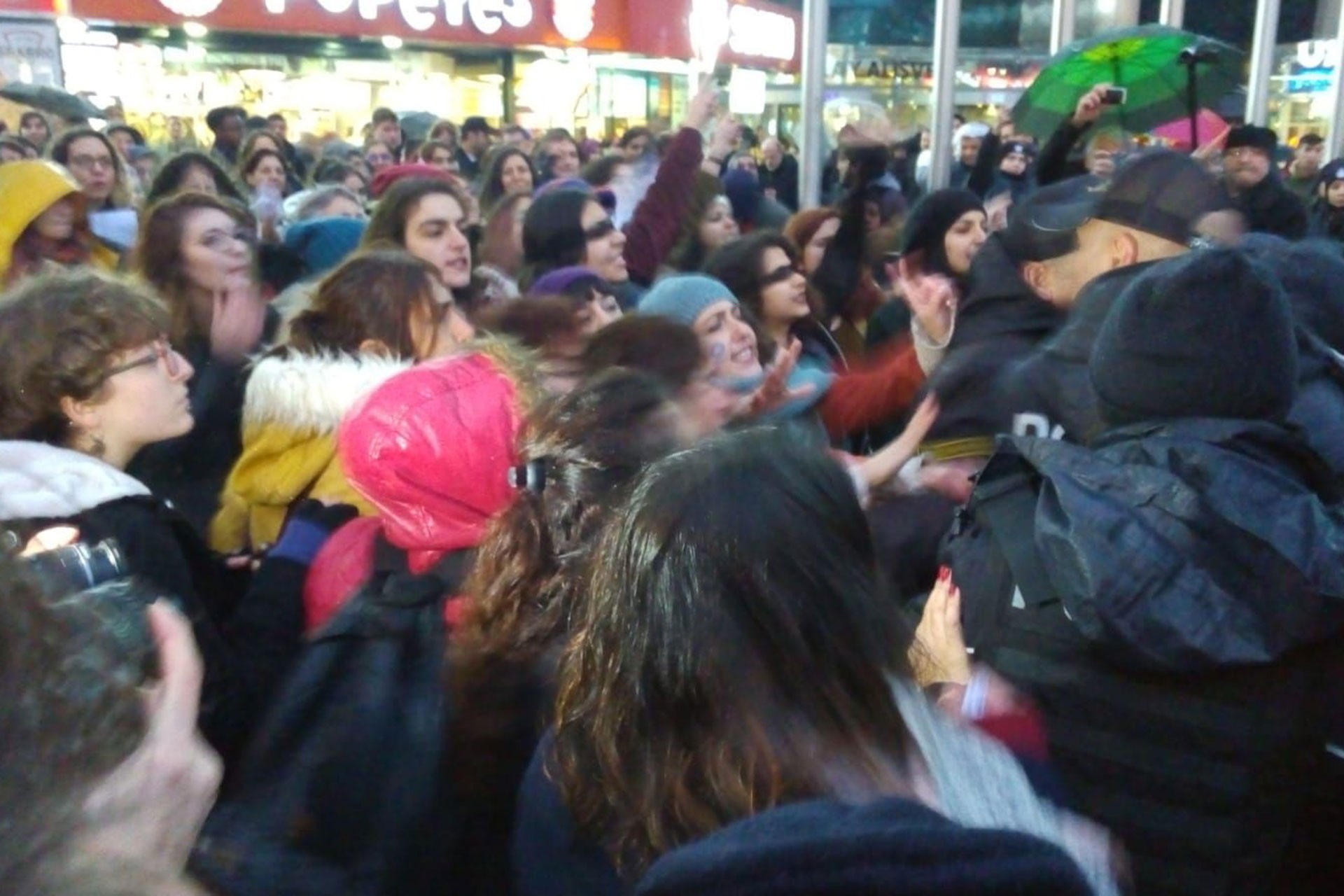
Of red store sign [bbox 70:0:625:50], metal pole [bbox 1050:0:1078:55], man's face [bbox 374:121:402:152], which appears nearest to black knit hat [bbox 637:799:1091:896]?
metal pole [bbox 1050:0:1078:55]

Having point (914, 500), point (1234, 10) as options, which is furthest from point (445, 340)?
point (1234, 10)

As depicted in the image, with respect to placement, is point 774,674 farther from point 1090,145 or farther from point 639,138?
point 639,138

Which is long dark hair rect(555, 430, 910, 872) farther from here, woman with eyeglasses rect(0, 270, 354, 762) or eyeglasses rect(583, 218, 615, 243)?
eyeglasses rect(583, 218, 615, 243)

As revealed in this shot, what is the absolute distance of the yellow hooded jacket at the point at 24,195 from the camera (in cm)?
381

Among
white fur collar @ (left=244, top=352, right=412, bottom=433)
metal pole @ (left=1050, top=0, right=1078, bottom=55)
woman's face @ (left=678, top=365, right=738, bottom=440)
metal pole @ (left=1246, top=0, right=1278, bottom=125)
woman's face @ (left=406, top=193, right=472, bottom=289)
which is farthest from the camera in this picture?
metal pole @ (left=1246, top=0, right=1278, bottom=125)

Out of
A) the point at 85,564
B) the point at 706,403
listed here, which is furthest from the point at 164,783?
the point at 706,403

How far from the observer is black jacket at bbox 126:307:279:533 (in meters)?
2.95

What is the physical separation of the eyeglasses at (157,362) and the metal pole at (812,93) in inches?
151

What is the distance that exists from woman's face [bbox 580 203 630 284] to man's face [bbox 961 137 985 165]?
6342 millimetres

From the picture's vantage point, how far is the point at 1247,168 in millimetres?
5902

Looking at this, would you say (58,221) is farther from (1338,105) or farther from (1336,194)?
(1338,105)

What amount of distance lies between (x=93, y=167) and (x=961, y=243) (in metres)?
4.03

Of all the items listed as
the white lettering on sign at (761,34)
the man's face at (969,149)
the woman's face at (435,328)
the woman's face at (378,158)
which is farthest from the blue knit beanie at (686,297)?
the white lettering on sign at (761,34)

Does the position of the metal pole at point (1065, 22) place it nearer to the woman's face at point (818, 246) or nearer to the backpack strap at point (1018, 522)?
the woman's face at point (818, 246)
